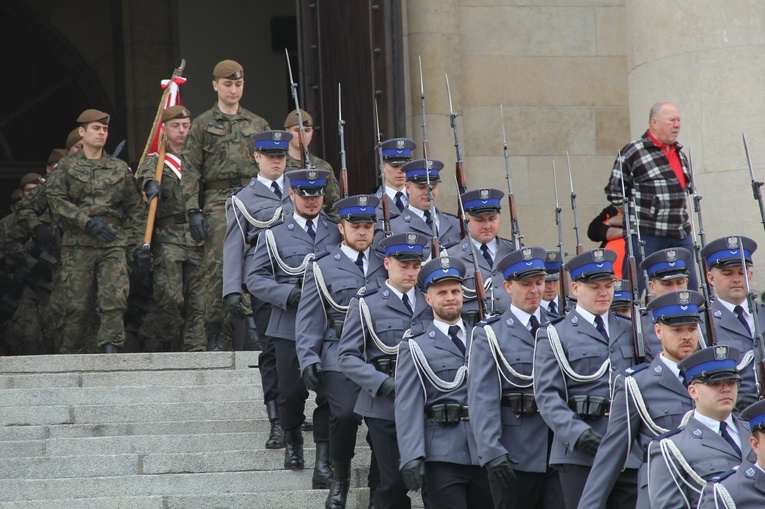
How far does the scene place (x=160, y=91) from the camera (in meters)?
19.3

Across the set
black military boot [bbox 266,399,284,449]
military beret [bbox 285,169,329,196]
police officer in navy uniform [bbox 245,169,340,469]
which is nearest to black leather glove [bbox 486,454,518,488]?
police officer in navy uniform [bbox 245,169,340,469]

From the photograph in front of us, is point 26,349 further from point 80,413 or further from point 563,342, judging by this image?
point 563,342

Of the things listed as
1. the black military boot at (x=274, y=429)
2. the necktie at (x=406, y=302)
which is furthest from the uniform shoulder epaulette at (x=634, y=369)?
the black military boot at (x=274, y=429)

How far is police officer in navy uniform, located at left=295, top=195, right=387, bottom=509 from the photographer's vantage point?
31.0 feet

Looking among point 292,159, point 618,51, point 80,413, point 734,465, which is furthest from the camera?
point 618,51

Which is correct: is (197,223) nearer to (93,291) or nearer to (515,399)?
(93,291)

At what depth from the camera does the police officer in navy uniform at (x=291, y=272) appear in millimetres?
10039

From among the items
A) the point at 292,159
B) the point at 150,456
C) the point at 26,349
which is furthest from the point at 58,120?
the point at 150,456

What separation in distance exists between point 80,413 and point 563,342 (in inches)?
154

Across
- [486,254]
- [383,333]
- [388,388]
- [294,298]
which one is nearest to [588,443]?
[388,388]

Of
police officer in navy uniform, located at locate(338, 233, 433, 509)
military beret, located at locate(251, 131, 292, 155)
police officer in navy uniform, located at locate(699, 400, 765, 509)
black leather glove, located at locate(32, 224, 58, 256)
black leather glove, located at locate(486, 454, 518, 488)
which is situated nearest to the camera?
police officer in navy uniform, located at locate(699, 400, 765, 509)

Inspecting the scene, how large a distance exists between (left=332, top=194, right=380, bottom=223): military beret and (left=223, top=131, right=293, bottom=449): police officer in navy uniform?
95 centimetres

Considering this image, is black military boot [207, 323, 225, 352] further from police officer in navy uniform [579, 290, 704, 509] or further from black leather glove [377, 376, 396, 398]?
police officer in navy uniform [579, 290, 704, 509]

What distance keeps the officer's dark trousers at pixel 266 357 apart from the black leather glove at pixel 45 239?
378 cm
